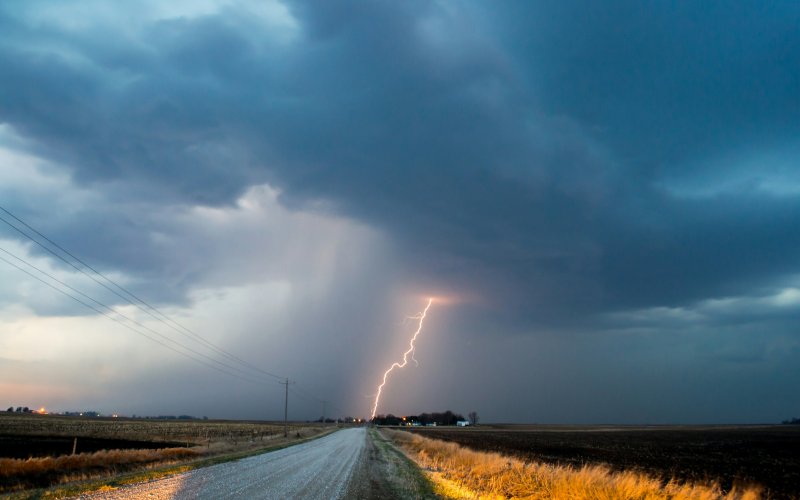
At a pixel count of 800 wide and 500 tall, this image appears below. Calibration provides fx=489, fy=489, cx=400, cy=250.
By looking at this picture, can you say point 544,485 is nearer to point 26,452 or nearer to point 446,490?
point 446,490

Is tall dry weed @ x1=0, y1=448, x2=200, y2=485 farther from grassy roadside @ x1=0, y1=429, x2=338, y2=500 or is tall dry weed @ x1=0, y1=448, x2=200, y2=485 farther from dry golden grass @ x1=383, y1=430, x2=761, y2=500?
dry golden grass @ x1=383, y1=430, x2=761, y2=500

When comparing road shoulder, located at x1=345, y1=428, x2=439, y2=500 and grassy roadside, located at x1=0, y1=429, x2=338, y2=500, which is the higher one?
grassy roadside, located at x1=0, y1=429, x2=338, y2=500

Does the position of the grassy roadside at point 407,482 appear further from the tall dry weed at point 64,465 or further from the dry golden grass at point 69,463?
the dry golden grass at point 69,463

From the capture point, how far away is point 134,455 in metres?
28.2

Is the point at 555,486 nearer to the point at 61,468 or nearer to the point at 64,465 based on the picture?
the point at 61,468

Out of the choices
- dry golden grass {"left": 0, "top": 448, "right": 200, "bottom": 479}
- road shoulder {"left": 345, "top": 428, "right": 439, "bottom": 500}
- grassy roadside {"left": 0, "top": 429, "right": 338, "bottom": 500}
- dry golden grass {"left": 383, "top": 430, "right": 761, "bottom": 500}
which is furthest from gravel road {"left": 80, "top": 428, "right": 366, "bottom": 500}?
dry golden grass {"left": 0, "top": 448, "right": 200, "bottom": 479}

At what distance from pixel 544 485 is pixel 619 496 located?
351cm

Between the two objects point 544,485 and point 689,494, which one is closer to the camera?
point 689,494

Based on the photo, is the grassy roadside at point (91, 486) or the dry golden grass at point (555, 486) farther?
the dry golden grass at point (555, 486)

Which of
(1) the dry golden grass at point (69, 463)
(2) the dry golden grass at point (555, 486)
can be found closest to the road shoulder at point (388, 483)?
(2) the dry golden grass at point (555, 486)

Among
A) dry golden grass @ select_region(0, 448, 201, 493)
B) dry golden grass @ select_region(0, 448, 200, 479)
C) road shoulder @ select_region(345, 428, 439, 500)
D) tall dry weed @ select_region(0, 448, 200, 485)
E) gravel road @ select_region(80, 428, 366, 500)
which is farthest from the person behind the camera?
dry golden grass @ select_region(0, 448, 200, 479)

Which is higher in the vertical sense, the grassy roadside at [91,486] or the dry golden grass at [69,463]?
the grassy roadside at [91,486]

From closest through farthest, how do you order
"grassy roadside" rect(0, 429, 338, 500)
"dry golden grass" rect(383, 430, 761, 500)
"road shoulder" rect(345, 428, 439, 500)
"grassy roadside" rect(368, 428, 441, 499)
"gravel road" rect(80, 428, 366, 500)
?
"gravel road" rect(80, 428, 366, 500) < "grassy roadside" rect(0, 429, 338, 500) < "dry golden grass" rect(383, 430, 761, 500) < "road shoulder" rect(345, 428, 439, 500) < "grassy roadside" rect(368, 428, 441, 499)

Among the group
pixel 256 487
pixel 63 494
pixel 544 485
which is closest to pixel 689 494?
pixel 544 485
